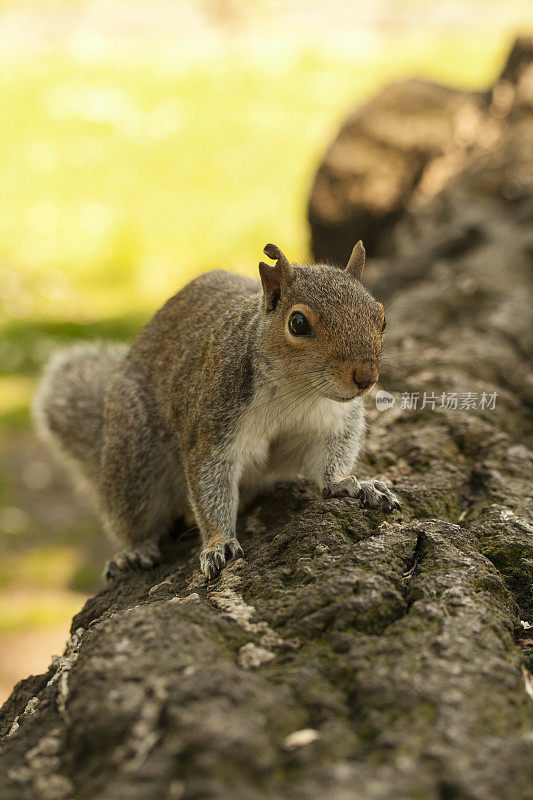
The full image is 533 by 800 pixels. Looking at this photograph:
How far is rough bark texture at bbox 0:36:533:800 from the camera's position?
1313mm

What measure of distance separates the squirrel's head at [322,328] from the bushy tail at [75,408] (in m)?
1.30

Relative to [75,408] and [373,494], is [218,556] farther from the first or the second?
[75,408]

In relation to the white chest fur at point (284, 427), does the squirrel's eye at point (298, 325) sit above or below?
above

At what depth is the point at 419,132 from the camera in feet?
21.6

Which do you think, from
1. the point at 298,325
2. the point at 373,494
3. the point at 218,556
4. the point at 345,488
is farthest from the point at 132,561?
the point at 298,325

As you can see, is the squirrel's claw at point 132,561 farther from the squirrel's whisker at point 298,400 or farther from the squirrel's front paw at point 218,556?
the squirrel's whisker at point 298,400

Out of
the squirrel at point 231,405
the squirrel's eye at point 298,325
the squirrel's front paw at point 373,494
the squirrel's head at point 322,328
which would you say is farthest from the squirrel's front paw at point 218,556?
the squirrel's eye at point 298,325

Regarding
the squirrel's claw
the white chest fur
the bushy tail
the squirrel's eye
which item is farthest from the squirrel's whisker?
the bushy tail

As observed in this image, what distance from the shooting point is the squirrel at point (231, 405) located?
91.7 inches

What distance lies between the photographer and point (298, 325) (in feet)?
7.67

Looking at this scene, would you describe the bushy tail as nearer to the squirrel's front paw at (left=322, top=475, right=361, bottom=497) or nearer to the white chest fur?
the white chest fur

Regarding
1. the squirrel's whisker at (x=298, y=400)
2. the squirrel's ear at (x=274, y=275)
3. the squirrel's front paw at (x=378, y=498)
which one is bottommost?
the squirrel's front paw at (x=378, y=498)

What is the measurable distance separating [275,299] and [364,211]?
4586 millimetres

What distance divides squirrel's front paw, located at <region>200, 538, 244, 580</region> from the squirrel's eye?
69 cm
